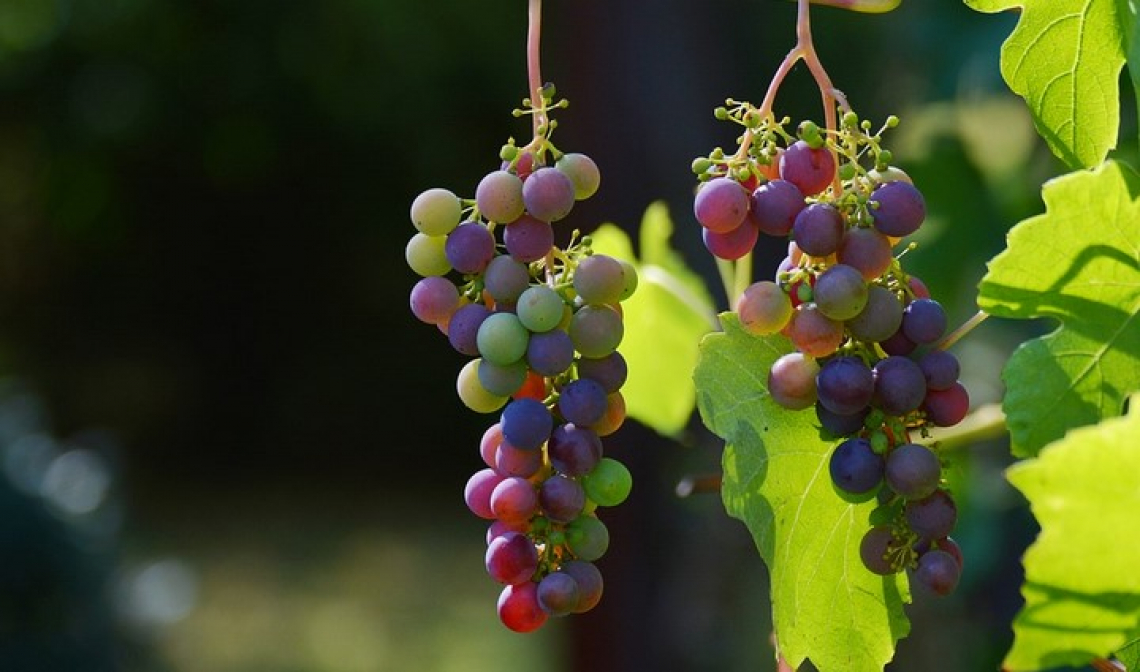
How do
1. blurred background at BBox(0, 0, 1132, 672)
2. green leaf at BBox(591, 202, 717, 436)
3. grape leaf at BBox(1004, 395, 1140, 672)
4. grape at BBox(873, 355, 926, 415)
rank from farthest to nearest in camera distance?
blurred background at BBox(0, 0, 1132, 672), green leaf at BBox(591, 202, 717, 436), grape at BBox(873, 355, 926, 415), grape leaf at BBox(1004, 395, 1140, 672)

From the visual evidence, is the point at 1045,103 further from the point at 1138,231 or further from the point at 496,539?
the point at 496,539

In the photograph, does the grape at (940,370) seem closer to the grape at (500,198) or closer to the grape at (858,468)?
the grape at (858,468)

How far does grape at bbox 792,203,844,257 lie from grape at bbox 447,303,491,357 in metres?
0.11

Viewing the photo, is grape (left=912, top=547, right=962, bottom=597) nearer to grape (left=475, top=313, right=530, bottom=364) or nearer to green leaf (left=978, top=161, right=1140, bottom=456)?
green leaf (left=978, top=161, right=1140, bottom=456)

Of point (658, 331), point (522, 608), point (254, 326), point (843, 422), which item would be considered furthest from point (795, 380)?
point (254, 326)

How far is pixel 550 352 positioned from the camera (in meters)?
0.46

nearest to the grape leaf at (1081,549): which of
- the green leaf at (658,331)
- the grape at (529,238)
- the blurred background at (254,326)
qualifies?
the grape at (529,238)

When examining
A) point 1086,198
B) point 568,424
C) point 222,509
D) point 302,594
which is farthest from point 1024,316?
point 222,509

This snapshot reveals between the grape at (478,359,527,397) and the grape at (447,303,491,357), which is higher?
the grape at (447,303,491,357)

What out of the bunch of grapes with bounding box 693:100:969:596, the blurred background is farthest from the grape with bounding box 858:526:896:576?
the blurred background

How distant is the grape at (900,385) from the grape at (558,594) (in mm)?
120

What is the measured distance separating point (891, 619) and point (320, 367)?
6812 millimetres

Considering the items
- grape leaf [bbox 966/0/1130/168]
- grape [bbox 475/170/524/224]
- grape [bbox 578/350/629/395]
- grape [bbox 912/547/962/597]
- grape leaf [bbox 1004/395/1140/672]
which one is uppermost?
grape leaf [bbox 966/0/1130/168]

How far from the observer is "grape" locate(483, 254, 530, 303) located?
18.7 inches
